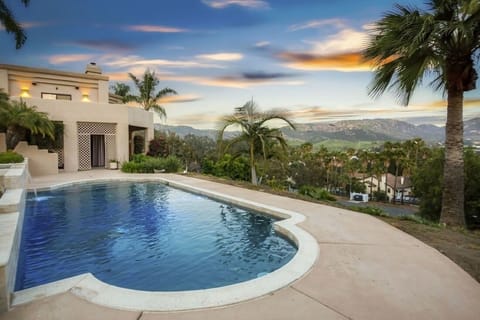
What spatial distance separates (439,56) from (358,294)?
6.61 m

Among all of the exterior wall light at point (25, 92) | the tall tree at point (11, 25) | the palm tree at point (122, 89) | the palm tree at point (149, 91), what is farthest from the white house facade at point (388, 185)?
the tall tree at point (11, 25)

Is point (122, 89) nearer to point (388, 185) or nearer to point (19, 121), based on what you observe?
point (19, 121)

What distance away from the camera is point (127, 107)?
18750 millimetres

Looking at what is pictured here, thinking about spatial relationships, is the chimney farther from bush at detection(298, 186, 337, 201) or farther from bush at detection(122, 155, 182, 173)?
bush at detection(298, 186, 337, 201)

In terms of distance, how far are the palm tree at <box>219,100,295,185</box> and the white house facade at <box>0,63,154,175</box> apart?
31.4 ft

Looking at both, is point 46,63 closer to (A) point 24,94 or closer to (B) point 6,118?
(A) point 24,94

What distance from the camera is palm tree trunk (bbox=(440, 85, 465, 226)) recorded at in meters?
7.41

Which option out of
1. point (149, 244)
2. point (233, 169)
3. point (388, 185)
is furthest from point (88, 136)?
point (388, 185)

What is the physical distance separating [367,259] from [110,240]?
4.87 metres

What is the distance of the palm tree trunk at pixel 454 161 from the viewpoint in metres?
7.41

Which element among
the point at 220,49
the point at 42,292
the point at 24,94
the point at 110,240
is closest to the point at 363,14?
the point at 220,49

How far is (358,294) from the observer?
10.5 feet

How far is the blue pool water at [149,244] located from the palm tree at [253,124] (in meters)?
3.91

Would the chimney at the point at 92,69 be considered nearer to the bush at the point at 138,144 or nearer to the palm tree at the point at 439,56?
the bush at the point at 138,144
